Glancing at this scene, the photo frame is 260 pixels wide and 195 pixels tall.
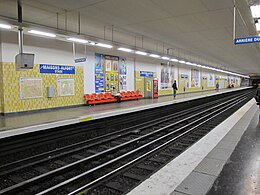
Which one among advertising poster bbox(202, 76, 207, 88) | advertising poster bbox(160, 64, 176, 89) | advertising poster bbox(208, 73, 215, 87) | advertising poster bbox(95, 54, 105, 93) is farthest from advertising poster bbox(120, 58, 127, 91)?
advertising poster bbox(208, 73, 215, 87)

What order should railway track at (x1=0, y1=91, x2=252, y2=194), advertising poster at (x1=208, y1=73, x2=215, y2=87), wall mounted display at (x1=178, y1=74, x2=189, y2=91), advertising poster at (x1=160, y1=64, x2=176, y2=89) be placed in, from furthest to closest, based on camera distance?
advertising poster at (x1=208, y1=73, x2=215, y2=87), wall mounted display at (x1=178, y1=74, x2=189, y2=91), advertising poster at (x1=160, y1=64, x2=176, y2=89), railway track at (x1=0, y1=91, x2=252, y2=194)

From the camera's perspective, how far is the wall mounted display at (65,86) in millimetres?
10130

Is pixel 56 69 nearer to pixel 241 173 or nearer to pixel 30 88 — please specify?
pixel 30 88

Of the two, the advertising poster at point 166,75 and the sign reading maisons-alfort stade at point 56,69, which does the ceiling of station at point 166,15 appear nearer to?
the sign reading maisons-alfort stade at point 56,69

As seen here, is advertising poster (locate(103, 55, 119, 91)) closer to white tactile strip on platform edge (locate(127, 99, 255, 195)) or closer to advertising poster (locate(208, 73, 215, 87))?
white tactile strip on platform edge (locate(127, 99, 255, 195))

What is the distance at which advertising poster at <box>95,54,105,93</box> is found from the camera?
12.2 m

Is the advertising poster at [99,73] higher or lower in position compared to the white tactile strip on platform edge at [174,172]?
higher

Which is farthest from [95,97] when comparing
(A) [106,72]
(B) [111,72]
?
(B) [111,72]

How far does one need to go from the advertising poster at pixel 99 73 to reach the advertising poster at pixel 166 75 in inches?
302

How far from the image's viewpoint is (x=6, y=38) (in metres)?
8.10

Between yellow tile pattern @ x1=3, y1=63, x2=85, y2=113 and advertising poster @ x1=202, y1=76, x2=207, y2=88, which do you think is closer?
yellow tile pattern @ x1=3, y1=63, x2=85, y2=113

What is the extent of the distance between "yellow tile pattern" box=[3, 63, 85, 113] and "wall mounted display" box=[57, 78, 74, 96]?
16 centimetres

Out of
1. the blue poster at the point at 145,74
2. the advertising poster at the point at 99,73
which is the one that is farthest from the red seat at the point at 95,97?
the blue poster at the point at 145,74

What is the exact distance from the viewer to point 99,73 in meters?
12.4
